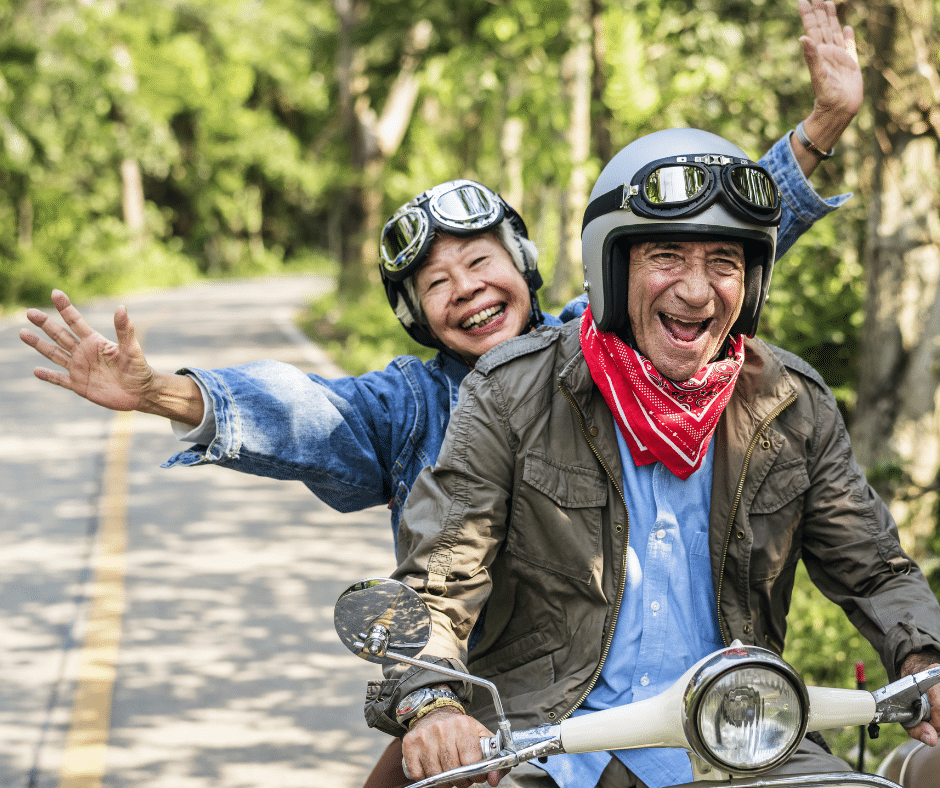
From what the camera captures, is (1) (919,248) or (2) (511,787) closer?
(2) (511,787)

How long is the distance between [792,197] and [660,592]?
5.18 ft

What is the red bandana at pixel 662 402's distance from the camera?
2307 mm

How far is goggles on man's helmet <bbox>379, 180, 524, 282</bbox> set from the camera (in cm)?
309

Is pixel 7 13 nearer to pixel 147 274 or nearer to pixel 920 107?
pixel 147 274

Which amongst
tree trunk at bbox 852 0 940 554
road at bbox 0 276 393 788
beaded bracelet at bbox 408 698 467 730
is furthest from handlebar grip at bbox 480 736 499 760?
tree trunk at bbox 852 0 940 554

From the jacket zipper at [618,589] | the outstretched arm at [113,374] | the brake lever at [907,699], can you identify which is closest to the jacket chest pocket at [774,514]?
the jacket zipper at [618,589]

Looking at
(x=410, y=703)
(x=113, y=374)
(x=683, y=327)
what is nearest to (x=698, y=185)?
(x=683, y=327)

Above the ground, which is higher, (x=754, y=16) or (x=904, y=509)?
(x=754, y=16)

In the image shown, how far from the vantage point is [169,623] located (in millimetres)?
5914

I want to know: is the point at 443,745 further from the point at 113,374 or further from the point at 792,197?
the point at 792,197

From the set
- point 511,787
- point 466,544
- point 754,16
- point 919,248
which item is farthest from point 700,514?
point 754,16

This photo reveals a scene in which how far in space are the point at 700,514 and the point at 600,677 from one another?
0.44 metres

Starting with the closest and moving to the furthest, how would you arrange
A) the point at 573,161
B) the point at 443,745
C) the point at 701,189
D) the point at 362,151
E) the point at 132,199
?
the point at 443,745 → the point at 701,189 → the point at 573,161 → the point at 362,151 → the point at 132,199

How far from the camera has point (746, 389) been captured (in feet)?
8.17
